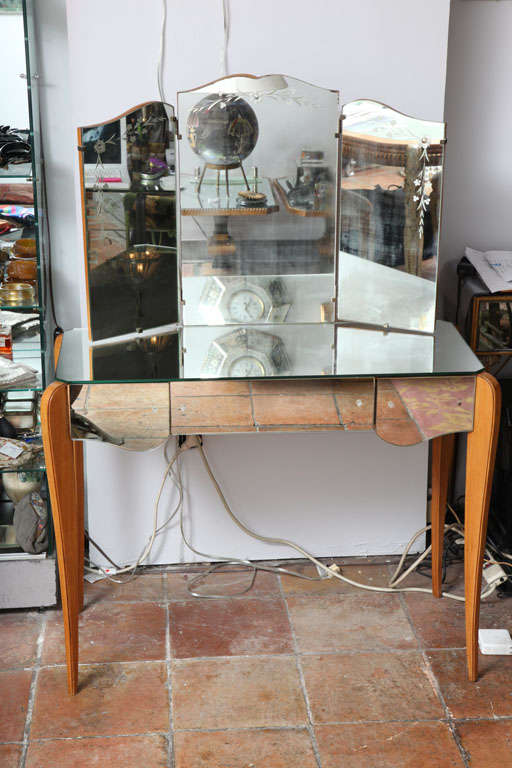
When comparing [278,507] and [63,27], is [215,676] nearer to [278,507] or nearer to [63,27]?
[278,507]

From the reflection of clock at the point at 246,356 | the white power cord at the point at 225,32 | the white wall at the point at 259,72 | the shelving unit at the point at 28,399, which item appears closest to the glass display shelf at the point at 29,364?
the shelving unit at the point at 28,399

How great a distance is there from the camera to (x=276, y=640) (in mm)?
2557

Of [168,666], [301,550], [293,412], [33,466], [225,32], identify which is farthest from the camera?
[301,550]

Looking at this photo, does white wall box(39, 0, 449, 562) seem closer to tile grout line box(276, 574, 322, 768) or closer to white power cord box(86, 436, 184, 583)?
white power cord box(86, 436, 184, 583)

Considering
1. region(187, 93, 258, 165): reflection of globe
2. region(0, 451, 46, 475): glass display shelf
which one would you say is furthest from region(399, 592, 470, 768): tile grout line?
region(187, 93, 258, 165): reflection of globe

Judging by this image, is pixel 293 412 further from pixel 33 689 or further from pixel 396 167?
pixel 33 689

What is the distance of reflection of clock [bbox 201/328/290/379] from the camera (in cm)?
219

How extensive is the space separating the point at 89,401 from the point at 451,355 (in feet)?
3.09

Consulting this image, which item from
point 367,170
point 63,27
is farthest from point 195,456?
point 63,27

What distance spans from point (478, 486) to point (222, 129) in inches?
46.9

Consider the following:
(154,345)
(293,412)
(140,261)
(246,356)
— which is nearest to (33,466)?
(154,345)

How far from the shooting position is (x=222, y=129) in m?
2.45

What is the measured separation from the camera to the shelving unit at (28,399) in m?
2.55

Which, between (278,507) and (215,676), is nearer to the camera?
(215,676)
